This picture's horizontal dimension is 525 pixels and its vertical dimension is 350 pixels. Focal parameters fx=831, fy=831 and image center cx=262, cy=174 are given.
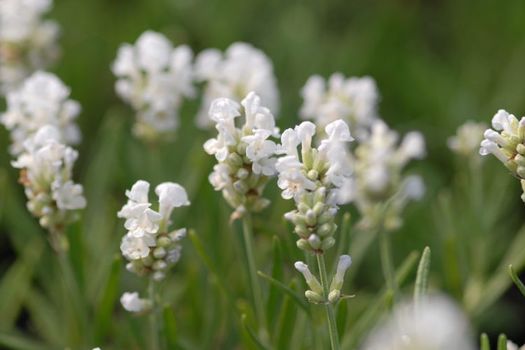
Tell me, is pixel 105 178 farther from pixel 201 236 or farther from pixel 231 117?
pixel 231 117

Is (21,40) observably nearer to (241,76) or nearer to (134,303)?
(241,76)

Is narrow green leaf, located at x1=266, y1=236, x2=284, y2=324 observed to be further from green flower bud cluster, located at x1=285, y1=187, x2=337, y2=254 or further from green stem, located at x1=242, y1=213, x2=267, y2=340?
green flower bud cluster, located at x1=285, y1=187, x2=337, y2=254

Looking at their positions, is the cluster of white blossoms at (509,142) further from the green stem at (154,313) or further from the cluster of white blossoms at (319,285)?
the green stem at (154,313)

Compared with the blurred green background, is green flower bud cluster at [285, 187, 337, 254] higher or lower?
lower

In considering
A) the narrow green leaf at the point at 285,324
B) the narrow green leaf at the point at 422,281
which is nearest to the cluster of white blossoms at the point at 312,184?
the narrow green leaf at the point at 422,281

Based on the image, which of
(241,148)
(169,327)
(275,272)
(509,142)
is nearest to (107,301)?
(169,327)

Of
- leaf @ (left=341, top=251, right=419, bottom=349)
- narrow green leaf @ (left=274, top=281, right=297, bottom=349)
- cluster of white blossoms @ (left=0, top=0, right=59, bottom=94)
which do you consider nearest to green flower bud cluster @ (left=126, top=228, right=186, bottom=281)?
narrow green leaf @ (left=274, top=281, right=297, bottom=349)
